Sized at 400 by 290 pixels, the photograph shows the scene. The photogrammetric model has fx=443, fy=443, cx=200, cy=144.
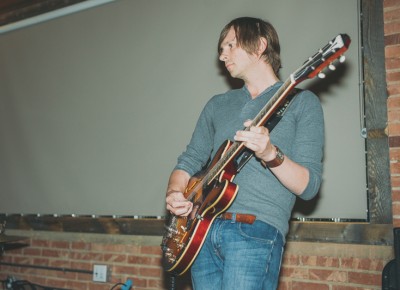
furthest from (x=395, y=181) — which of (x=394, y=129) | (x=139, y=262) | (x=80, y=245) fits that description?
(x=80, y=245)

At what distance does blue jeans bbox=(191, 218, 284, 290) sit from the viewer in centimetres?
142

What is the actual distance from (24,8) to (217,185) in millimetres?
3181

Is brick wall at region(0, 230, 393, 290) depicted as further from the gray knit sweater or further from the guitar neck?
the guitar neck

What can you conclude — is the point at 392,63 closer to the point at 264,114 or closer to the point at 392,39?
the point at 392,39

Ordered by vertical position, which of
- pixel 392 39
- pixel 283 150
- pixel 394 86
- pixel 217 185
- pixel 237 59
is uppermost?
pixel 392 39

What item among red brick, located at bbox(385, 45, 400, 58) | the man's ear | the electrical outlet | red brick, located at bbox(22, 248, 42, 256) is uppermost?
red brick, located at bbox(385, 45, 400, 58)

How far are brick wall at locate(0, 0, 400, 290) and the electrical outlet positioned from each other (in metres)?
0.04

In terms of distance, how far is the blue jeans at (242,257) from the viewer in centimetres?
142

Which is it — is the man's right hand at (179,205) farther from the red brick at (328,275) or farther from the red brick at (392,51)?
the red brick at (392,51)

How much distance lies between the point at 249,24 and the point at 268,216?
0.85 meters

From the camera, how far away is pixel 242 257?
144 cm

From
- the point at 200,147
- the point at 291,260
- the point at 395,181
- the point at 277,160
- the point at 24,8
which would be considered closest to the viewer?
the point at 277,160

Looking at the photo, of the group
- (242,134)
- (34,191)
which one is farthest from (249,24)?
(34,191)

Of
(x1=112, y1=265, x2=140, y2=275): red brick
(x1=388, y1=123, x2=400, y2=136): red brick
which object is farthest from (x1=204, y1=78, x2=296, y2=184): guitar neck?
(x1=112, y1=265, x2=140, y2=275): red brick
